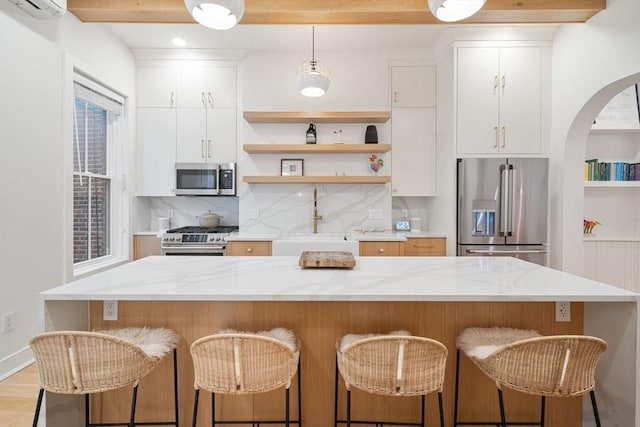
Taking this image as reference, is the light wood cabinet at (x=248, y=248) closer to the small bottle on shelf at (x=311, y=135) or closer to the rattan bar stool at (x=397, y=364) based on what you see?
the small bottle on shelf at (x=311, y=135)

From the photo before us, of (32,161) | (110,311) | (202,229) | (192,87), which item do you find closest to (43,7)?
(32,161)

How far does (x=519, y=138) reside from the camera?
354 cm

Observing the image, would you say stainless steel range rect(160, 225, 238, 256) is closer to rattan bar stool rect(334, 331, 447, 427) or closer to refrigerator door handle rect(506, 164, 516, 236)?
rattan bar stool rect(334, 331, 447, 427)

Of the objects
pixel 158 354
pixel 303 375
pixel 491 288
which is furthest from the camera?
Result: pixel 303 375

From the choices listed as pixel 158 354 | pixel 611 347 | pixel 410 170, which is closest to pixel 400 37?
pixel 410 170

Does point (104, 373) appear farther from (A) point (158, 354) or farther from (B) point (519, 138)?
(B) point (519, 138)

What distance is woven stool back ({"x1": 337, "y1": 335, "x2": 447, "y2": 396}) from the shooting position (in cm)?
127

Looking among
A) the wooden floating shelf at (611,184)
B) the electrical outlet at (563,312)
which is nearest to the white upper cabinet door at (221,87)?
the electrical outlet at (563,312)

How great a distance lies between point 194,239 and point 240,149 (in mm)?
1121

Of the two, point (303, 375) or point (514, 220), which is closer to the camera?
point (303, 375)

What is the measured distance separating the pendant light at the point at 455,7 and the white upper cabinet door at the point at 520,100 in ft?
7.60

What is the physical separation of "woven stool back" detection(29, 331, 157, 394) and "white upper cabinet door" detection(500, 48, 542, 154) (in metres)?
3.59

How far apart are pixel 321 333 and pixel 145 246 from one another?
118 inches

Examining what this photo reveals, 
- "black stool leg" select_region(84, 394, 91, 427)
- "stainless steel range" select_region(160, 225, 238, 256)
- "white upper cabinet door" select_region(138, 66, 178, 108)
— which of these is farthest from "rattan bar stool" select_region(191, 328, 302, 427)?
"white upper cabinet door" select_region(138, 66, 178, 108)
